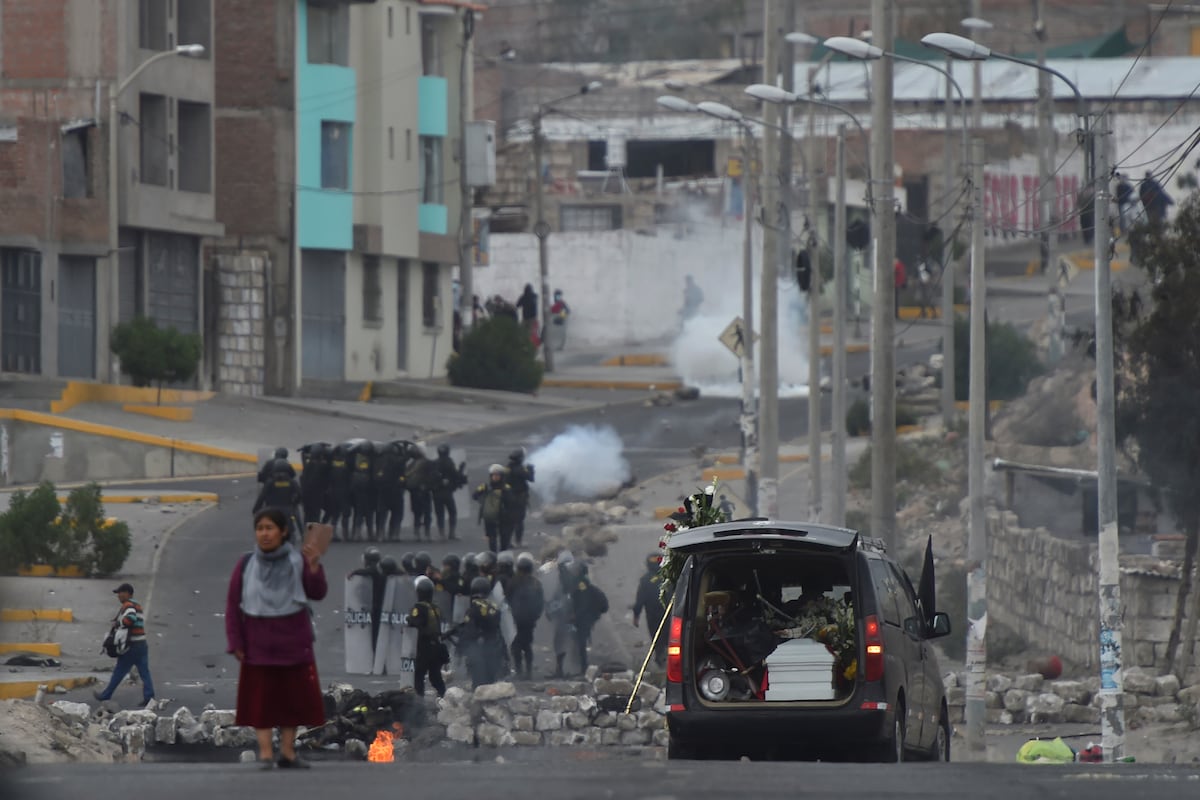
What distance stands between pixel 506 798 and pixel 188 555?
2139 centimetres

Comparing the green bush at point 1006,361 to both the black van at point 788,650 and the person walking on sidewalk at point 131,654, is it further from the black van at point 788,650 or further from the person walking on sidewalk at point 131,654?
the black van at point 788,650

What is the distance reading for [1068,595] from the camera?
90.4 ft

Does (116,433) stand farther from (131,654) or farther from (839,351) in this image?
(131,654)

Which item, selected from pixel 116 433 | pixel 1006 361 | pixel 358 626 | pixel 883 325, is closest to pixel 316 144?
pixel 116 433

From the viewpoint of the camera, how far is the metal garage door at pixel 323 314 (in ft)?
164

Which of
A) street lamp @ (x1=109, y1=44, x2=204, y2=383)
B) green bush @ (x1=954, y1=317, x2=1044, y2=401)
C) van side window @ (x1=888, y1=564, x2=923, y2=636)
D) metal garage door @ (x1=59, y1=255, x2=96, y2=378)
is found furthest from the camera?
green bush @ (x1=954, y1=317, x2=1044, y2=401)

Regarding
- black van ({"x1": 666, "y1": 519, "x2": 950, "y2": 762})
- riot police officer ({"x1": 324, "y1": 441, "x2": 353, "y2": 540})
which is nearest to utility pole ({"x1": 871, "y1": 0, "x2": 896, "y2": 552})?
riot police officer ({"x1": 324, "y1": 441, "x2": 353, "y2": 540})

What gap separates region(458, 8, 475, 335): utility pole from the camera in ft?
183

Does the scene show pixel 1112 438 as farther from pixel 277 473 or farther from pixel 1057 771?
pixel 277 473

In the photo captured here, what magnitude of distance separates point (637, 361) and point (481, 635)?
3603 cm

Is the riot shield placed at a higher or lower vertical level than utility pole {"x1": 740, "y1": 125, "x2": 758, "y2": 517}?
lower

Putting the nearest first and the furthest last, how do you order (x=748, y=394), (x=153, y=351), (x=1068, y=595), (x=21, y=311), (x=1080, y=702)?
(x=1080, y=702) → (x=1068, y=595) → (x=748, y=394) → (x=153, y=351) → (x=21, y=311)

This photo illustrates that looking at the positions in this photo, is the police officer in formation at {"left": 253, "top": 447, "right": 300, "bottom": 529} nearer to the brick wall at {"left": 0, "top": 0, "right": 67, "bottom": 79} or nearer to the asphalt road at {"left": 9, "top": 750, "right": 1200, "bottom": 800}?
the brick wall at {"left": 0, "top": 0, "right": 67, "bottom": 79}

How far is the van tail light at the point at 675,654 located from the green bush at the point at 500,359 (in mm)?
37725
